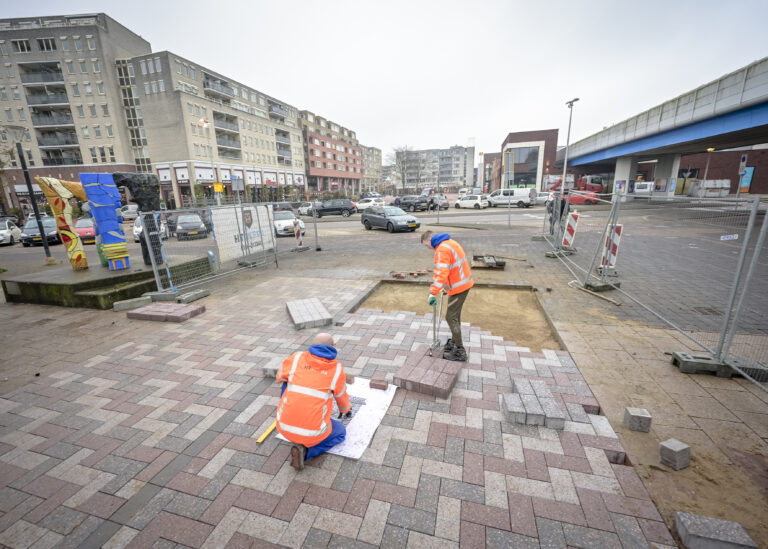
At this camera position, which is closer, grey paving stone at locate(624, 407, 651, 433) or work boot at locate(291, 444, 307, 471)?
work boot at locate(291, 444, 307, 471)

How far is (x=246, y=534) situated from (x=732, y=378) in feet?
17.9

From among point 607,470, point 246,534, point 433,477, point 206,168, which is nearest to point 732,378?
point 607,470

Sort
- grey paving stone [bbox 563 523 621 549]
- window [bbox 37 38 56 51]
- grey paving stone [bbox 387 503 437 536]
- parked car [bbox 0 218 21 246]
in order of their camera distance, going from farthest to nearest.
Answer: window [bbox 37 38 56 51] < parked car [bbox 0 218 21 246] < grey paving stone [bbox 387 503 437 536] < grey paving stone [bbox 563 523 621 549]

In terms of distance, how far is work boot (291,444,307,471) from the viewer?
8.89 feet

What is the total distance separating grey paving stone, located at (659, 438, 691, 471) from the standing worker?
2161 mm

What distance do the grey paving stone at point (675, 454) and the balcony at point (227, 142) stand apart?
55.3 metres

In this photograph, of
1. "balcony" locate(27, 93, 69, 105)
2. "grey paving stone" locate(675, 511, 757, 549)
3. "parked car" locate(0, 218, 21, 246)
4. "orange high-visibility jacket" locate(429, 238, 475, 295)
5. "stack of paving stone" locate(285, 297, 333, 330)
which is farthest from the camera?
"balcony" locate(27, 93, 69, 105)

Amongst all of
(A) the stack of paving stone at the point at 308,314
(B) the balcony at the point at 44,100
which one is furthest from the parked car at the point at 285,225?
(B) the balcony at the point at 44,100

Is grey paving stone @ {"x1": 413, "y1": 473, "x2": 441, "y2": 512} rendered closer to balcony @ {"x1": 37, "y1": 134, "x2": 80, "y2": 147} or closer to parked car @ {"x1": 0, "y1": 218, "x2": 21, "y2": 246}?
parked car @ {"x1": 0, "y1": 218, "x2": 21, "y2": 246}

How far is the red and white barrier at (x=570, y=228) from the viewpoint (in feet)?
32.9

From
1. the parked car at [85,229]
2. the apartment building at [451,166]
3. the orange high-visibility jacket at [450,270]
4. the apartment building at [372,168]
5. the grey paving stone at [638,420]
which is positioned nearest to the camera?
the grey paving stone at [638,420]

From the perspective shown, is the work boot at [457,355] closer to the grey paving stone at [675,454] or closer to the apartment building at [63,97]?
the grey paving stone at [675,454]

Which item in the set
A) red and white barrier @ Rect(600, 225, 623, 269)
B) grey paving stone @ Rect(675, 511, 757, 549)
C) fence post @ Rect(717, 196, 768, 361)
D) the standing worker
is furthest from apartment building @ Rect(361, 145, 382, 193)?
grey paving stone @ Rect(675, 511, 757, 549)

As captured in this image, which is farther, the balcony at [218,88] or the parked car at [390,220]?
the balcony at [218,88]
